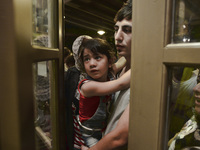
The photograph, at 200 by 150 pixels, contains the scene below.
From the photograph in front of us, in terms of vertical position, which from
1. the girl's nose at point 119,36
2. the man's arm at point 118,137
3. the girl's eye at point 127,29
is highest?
the girl's eye at point 127,29

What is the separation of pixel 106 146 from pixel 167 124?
1.72ft

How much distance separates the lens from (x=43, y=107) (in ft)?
3.32

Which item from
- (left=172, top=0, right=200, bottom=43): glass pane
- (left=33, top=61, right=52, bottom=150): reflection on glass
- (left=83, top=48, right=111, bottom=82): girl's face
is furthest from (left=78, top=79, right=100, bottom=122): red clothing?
(left=172, top=0, right=200, bottom=43): glass pane

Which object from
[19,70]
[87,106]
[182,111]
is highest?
[19,70]

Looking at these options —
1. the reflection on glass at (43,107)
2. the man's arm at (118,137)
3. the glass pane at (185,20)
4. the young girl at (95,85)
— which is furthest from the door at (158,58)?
the reflection on glass at (43,107)

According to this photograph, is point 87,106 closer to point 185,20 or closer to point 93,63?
point 93,63

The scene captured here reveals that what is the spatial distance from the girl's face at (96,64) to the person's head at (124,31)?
0.48ft

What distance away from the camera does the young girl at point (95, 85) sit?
1.05 metres

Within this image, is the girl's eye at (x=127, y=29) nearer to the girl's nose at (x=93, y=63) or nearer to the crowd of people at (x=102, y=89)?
the crowd of people at (x=102, y=89)

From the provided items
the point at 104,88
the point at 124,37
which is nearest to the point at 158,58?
the point at 124,37

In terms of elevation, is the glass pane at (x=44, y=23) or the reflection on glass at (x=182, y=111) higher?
the glass pane at (x=44, y=23)

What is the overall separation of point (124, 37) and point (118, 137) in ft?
2.12

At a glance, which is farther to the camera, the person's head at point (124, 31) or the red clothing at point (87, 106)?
the red clothing at point (87, 106)

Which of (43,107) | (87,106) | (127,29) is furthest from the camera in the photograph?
(87,106)
